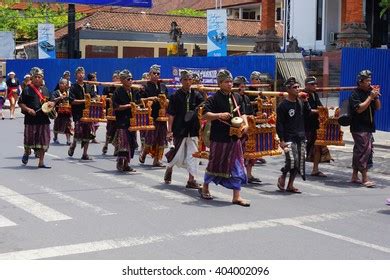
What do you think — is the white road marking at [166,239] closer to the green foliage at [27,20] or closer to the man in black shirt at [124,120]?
the man in black shirt at [124,120]

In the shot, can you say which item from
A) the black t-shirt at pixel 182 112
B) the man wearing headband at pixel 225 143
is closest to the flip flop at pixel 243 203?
the man wearing headband at pixel 225 143

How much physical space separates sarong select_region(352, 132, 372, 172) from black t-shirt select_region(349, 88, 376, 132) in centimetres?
10

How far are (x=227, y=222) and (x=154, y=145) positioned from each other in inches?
196

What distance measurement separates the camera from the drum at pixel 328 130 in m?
11.5

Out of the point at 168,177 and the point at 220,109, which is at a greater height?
the point at 220,109

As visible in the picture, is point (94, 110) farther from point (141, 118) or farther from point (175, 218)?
point (175, 218)

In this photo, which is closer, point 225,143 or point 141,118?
point 225,143

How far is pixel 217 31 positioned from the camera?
25266mm

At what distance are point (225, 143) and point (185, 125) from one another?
1299 millimetres

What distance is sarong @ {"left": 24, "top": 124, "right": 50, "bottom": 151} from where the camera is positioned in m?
12.2

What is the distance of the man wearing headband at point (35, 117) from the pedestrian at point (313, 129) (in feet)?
15.3

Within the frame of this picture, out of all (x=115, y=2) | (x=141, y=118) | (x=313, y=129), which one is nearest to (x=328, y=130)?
(x=313, y=129)

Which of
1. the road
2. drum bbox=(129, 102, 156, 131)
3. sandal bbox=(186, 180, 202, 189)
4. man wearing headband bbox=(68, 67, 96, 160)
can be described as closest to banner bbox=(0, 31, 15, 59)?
man wearing headband bbox=(68, 67, 96, 160)

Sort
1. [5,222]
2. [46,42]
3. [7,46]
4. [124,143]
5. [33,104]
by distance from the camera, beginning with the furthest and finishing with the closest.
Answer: [7,46] < [46,42] < [33,104] < [124,143] < [5,222]
